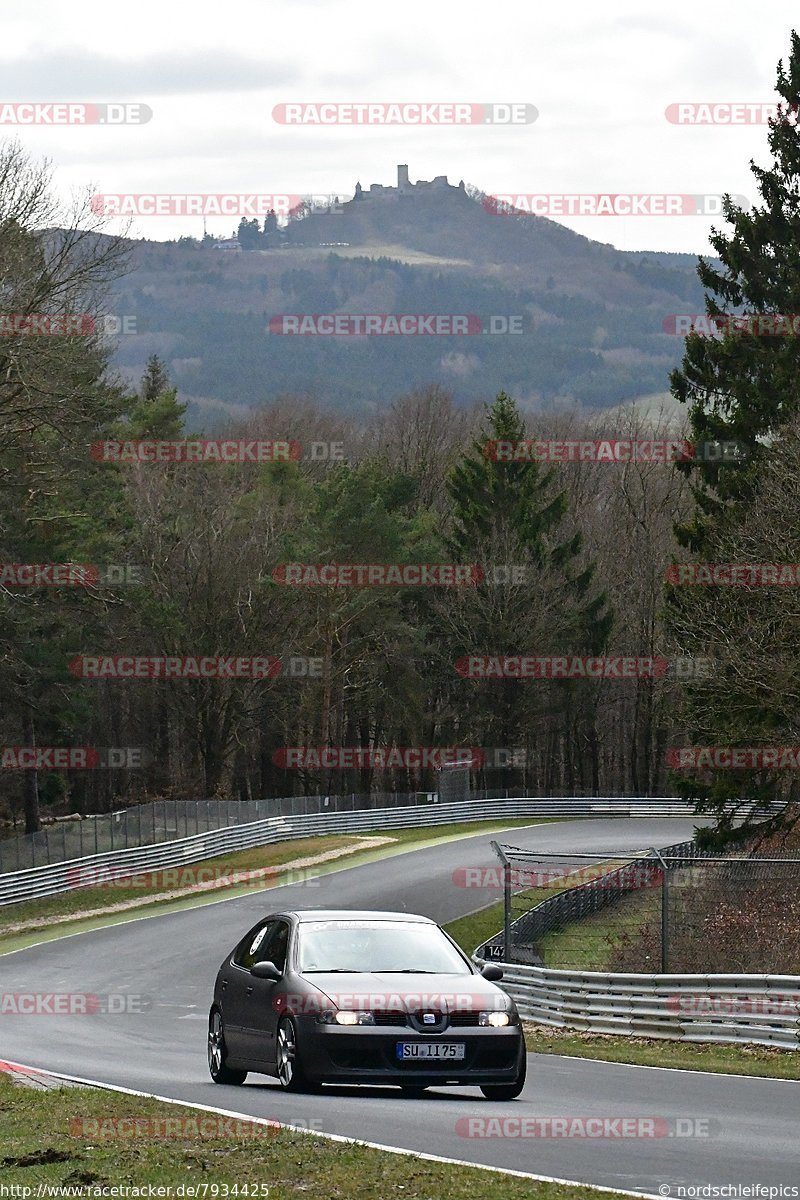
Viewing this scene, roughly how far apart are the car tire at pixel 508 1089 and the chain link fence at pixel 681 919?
21.8ft

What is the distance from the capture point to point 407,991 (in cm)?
1277

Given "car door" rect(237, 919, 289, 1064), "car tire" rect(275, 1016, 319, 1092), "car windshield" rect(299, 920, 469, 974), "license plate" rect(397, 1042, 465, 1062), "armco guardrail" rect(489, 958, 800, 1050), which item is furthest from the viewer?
"armco guardrail" rect(489, 958, 800, 1050)

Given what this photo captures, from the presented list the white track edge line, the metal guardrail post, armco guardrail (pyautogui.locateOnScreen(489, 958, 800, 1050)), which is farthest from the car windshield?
the metal guardrail post

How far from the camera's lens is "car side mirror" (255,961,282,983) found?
1330cm

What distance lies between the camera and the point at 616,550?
8188 cm

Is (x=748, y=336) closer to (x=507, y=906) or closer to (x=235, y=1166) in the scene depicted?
(x=507, y=906)

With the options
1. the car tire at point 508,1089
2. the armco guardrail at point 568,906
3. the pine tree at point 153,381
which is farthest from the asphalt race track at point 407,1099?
the pine tree at point 153,381

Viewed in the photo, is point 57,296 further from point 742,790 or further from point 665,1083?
point 665,1083

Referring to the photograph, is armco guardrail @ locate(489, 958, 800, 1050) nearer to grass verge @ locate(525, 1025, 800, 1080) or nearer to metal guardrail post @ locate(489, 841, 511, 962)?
grass verge @ locate(525, 1025, 800, 1080)

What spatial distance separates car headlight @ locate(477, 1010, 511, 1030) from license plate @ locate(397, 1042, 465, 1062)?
0.79ft

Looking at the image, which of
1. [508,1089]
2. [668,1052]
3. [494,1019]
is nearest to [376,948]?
[494,1019]

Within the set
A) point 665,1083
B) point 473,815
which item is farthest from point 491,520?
point 665,1083

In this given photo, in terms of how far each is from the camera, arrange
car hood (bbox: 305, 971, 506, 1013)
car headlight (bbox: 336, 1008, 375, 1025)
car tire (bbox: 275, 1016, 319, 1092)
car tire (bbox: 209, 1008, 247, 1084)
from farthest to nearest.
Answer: car tire (bbox: 209, 1008, 247, 1084)
car tire (bbox: 275, 1016, 319, 1092)
car hood (bbox: 305, 971, 506, 1013)
car headlight (bbox: 336, 1008, 375, 1025)

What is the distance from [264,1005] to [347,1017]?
109 cm
